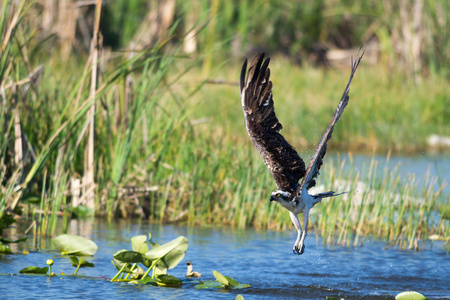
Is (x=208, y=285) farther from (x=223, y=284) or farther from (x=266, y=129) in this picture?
(x=266, y=129)

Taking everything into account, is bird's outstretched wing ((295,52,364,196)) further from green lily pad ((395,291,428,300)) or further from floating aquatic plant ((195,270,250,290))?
green lily pad ((395,291,428,300))

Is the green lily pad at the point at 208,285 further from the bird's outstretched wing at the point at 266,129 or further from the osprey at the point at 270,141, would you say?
the bird's outstretched wing at the point at 266,129

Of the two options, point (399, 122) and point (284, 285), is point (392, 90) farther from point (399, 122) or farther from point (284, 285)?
point (284, 285)

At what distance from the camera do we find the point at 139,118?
6.73 metres

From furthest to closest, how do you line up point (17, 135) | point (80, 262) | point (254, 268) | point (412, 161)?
point (412, 161) < point (17, 135) < point (254, 268) < point (80, 262)

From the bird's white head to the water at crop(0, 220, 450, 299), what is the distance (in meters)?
0.57

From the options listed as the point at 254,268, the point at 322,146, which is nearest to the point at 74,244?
the point at 254,268

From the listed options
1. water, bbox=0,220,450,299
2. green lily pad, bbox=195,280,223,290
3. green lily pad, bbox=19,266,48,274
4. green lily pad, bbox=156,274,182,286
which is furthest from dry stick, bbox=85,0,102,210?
green lily pad, bbox=195,280,223,290

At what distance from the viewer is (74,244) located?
16.9 feet

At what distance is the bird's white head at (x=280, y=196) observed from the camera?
4.60 meters

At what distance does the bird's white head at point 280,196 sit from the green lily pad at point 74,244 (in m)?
1.31

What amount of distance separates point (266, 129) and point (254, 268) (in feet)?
3.23

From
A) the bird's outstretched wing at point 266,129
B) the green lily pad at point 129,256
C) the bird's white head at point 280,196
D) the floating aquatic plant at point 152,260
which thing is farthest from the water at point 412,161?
the green lily pad at point 129,256

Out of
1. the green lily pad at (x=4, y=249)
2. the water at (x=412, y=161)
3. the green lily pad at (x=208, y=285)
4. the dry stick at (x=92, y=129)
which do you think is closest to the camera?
the green lily pad at (x=208, y=285)
